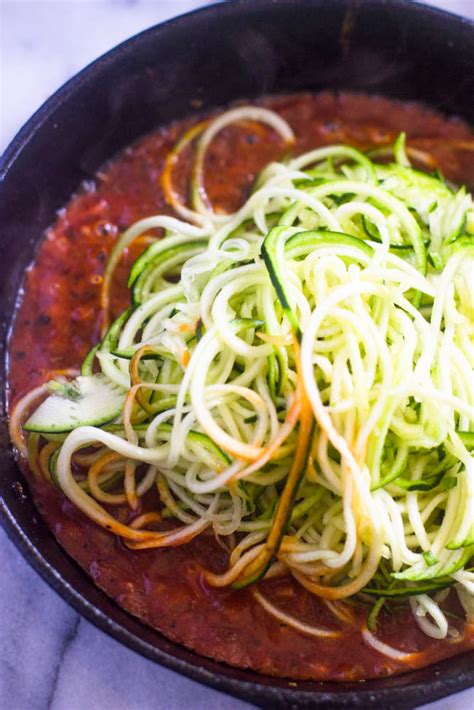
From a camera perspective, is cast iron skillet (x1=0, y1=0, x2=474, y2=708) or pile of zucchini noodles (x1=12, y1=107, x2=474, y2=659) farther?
cast iron skillet (x1=0, y1=0, x2=474, y2=708)

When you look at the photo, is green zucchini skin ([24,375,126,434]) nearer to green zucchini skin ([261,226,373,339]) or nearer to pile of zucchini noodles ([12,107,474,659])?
pile of zucchini noodles ([12,107,474,659])

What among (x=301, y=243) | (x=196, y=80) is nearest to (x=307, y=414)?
(x=301, y=243)

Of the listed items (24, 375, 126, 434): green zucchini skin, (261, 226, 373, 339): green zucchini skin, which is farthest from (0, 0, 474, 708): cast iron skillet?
(261, 226, 373, 339): green zucchini skin

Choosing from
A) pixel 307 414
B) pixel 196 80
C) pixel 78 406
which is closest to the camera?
pixel 307 414

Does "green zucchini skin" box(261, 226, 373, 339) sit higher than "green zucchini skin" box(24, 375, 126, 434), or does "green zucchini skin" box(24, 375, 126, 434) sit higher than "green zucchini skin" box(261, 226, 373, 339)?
"green zucchini skin" box(261, 226, 373, 339)

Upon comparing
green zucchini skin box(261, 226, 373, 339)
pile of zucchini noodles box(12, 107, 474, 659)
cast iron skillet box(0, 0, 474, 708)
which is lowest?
pile of zucchini noodles box(12, 107, 474, 659)

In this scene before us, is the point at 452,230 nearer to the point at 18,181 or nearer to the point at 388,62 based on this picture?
the point at 388,62

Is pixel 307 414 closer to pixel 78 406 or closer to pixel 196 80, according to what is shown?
pixel 78 406
